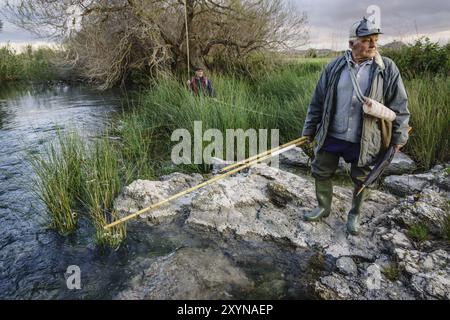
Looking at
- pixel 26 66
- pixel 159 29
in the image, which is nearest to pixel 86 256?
pixel 159 29

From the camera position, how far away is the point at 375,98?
9.13ft

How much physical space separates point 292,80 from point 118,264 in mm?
6907

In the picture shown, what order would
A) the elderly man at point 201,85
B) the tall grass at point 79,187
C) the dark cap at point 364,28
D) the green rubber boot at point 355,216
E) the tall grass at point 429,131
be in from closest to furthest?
the dark cap at point 364,28 → the green rubber boot at point 355,216 → the tall grass at point 79,187 → the tall grass at point 429,131 → the elderly man at point 201,85

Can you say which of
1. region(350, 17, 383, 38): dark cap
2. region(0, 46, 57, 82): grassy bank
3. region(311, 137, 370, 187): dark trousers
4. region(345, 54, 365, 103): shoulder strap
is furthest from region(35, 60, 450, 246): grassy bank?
region(0, 46, 57, 82): grassy bank

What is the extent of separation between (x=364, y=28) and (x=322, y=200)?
171cm

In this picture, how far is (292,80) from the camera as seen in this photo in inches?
338

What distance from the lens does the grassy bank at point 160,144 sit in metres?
3.73

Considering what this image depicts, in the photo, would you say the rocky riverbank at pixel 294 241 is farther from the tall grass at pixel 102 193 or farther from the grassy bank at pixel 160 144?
the grassy bank at pixel 160 144

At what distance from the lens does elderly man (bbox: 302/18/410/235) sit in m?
2.75

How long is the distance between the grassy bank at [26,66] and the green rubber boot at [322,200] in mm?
20503

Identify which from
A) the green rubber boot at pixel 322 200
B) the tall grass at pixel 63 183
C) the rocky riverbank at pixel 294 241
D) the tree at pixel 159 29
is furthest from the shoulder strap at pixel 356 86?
the tree at pixel 159 29

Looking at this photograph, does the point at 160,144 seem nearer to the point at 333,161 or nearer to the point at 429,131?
the point at 333,161

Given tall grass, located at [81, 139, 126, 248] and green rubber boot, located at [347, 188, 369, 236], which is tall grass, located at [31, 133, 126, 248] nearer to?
tall grass, located at [81, 139, 126, 248]
